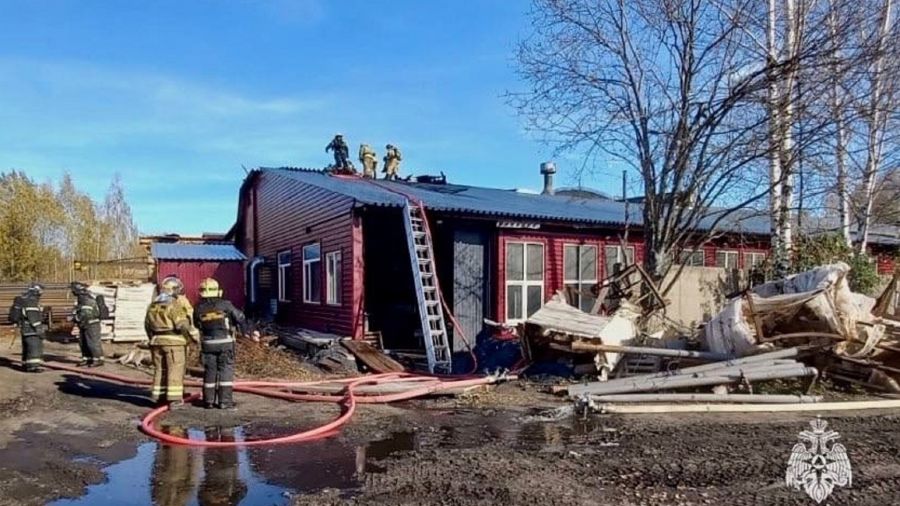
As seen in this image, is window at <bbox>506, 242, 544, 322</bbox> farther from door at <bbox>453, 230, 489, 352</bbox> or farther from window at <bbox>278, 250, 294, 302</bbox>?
window at <bbox>278, 250, 294, 302</bbox>

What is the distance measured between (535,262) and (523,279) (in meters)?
0.52

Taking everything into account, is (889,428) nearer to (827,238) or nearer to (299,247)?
(827,238)

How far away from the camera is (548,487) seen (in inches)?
220

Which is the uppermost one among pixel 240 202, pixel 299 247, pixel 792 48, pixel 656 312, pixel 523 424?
pixel 792 48

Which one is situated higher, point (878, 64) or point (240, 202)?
point (878, 64)

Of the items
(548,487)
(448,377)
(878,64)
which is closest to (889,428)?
(548,487)

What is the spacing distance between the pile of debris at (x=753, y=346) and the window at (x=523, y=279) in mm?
3303

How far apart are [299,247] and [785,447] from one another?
1353cm

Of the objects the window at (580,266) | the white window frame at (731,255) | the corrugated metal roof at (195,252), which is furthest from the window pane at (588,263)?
the corrugated metal roof at (195,252)

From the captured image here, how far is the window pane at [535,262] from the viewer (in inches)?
608

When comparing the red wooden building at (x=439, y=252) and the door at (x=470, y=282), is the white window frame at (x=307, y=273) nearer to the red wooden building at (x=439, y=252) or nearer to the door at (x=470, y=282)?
the red wooden building at (x=439, y=252)

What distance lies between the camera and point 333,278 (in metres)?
15.7

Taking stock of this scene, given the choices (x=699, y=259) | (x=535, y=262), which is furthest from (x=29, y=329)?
(x=699, y=259)

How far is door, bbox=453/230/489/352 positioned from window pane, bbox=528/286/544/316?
3.76 feet
